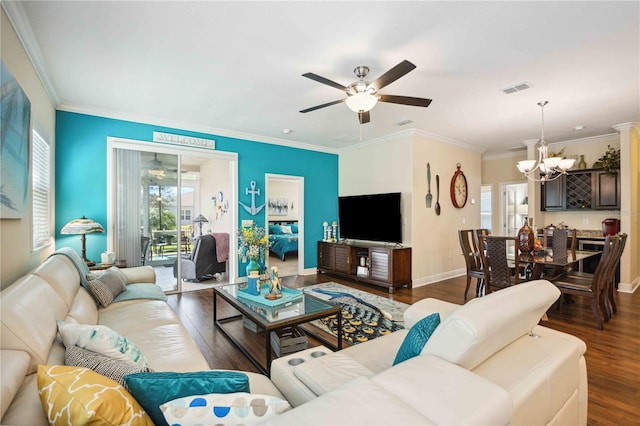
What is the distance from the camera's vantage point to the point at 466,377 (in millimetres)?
1028

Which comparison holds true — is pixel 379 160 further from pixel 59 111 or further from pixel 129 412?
pixel 129 412

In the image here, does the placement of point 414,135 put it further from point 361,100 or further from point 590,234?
point 590,234

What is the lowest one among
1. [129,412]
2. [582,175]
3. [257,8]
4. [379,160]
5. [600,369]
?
[600,369]

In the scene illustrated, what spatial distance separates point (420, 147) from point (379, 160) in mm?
827

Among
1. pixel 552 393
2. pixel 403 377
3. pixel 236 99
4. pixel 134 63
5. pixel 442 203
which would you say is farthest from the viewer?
pixel 442 203

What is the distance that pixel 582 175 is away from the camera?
574 cm

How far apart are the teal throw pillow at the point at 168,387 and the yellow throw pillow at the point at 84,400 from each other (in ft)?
0.09

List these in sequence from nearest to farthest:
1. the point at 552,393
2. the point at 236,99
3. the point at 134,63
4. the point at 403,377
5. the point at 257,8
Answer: the point at 403,377 < the point at 552,393 < the point at 257,8 < the point at 134,63 < the point at 236,99

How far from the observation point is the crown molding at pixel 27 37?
6.93 feet

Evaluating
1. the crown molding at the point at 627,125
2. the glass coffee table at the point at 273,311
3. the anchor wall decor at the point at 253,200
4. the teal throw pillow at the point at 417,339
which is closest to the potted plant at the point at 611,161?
the crown molding at the point at 627,125

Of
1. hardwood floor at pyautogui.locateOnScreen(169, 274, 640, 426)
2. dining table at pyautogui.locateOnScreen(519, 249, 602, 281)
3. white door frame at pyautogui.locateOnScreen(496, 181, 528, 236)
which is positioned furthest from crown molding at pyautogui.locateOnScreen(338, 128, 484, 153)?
hardwood floor at pyautogui.locateOnScreen(169, 274, 640, 426)

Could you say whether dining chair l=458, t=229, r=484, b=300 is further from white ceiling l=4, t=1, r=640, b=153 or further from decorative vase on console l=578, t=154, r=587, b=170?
decorative vase on console l=578, t=154, r=587, b=170

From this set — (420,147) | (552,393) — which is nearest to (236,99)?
(420,147)

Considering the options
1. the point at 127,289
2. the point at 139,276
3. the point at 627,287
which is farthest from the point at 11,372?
the point at 627,287
